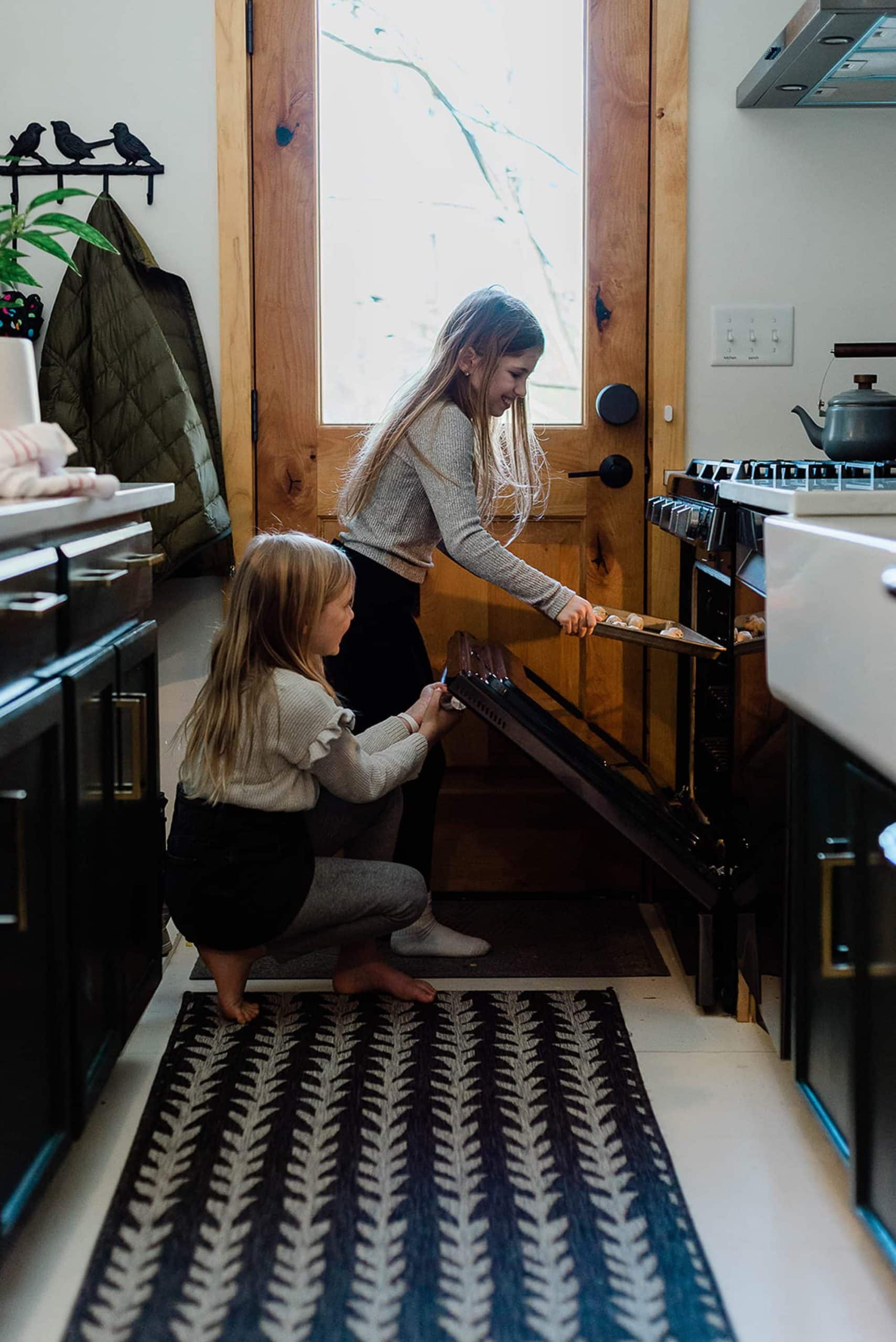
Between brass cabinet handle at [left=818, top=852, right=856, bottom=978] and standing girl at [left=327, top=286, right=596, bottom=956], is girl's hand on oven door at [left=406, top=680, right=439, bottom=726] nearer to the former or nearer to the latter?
standing girl at [left=327, top=286, right=596, bottom=956]

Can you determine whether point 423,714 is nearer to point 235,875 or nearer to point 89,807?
point 235,875

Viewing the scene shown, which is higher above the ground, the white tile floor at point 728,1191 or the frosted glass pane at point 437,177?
the frosted glass pane at point 437,177

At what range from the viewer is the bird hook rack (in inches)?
100

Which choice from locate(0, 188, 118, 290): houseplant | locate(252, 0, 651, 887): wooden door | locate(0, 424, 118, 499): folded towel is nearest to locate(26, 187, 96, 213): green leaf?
locate(0, 188, 118, 290): houseplant

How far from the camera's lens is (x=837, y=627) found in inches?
→ 52.1

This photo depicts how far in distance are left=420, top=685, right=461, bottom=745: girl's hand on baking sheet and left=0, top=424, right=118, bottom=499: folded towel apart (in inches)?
27.6

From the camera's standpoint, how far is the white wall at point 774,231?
2.60 m

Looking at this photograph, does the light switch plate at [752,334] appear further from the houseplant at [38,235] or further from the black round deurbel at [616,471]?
the houseplant at [38,235]

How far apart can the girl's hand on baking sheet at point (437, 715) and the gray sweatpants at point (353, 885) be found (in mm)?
168

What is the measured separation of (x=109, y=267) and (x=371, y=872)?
52.0 inches

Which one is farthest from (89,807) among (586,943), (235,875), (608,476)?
(608,476)

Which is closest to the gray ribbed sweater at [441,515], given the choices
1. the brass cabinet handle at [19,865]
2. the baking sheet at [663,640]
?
the baking sheet at [663,640]

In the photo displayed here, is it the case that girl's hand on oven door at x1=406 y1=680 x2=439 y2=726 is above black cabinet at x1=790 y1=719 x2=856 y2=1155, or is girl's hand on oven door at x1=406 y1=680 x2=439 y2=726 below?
above

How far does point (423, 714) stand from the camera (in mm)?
2143
